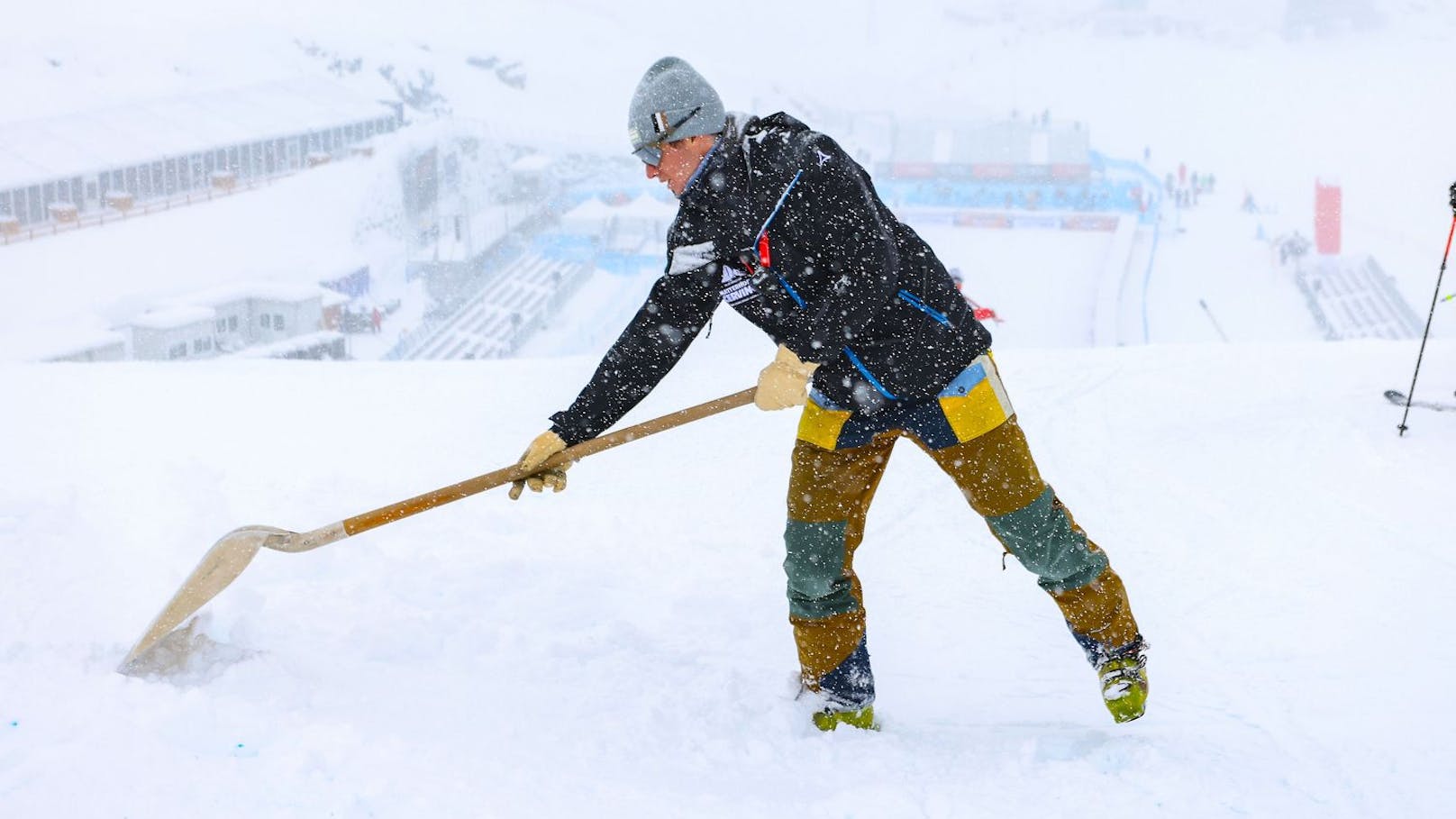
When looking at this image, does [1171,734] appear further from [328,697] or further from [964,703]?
[328,697]

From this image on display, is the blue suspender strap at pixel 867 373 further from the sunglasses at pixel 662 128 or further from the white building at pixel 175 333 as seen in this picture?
the white building at pixel 175 333

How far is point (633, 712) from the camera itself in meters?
2.80

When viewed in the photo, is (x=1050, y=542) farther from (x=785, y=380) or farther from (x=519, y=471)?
(x=519, y=471)

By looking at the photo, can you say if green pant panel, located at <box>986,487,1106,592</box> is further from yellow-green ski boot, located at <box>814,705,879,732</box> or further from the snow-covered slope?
yellow-green ski boot, located at <box>814,705,879,732</box>

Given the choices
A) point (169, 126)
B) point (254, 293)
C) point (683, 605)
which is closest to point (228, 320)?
point (254, 293)

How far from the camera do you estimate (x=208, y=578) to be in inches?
113

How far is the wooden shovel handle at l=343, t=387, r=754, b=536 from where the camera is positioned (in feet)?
8.96

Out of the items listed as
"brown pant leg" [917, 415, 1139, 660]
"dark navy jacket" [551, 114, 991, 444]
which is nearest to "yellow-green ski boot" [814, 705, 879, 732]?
"brown pant leg" [917, 415, 1139, 660]

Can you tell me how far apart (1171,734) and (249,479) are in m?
3.88

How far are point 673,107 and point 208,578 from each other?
1809 mm

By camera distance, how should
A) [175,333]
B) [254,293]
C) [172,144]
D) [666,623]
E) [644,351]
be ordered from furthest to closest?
[172,144]
[254,293]
[175,333]
[666,623]
[644,351]

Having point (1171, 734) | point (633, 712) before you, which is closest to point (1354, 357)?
point (1171, 734)

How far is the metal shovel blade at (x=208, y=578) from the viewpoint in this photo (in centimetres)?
274

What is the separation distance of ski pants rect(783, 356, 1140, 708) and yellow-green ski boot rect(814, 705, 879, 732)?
0.03 m
